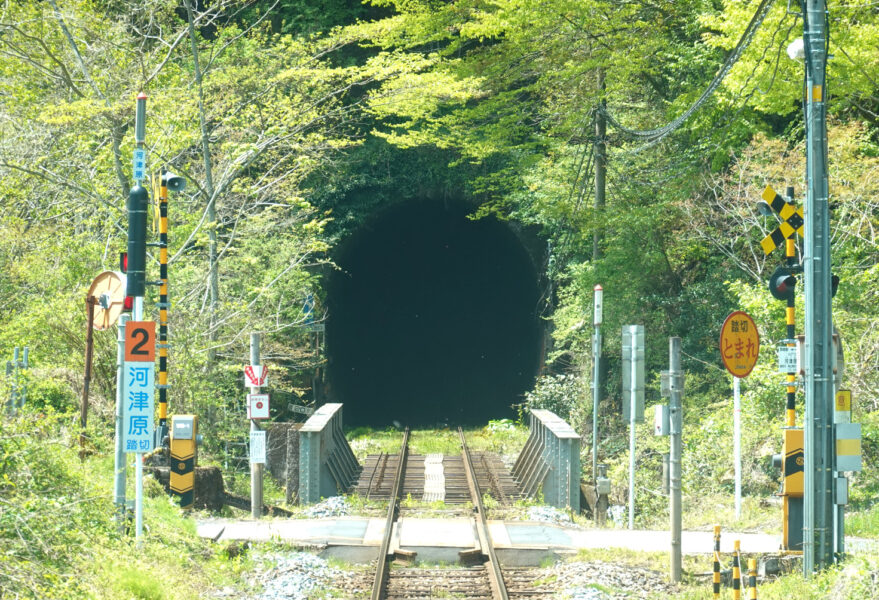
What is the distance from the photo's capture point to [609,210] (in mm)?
22688

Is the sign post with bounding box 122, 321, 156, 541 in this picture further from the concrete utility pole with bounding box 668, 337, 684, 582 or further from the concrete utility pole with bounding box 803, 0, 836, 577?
the concrete utility pole with bounding box 803, 0, 836, 577

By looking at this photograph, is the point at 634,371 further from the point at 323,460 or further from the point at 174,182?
the point at 174,182

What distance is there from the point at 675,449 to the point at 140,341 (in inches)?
205

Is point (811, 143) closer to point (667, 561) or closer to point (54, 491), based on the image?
point (667, 561)

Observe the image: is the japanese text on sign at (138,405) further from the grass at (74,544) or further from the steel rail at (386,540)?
the steel rail at (386,540)

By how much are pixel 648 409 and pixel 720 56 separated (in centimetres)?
772

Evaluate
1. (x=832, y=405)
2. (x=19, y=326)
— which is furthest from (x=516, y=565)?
(x=19, y=326)

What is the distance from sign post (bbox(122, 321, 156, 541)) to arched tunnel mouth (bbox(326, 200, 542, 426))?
62.6ft

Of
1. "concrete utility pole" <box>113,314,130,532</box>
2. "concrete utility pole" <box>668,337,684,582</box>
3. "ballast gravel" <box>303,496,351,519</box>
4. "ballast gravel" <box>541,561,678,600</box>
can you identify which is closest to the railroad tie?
"ballast gravel" <box>303,496,351,519</box>

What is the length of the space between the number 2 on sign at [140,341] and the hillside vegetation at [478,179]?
1.36 m

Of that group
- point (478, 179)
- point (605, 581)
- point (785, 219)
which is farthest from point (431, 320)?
point (605, 581)

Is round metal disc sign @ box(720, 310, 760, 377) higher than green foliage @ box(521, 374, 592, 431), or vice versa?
round metal disc sign @ box(720, 310, 760, 377)

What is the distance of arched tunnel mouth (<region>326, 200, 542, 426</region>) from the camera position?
31.0 m

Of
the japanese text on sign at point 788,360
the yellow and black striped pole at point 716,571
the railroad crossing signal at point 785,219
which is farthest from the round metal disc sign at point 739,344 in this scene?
the yellow and black striped pole at point 716,571
